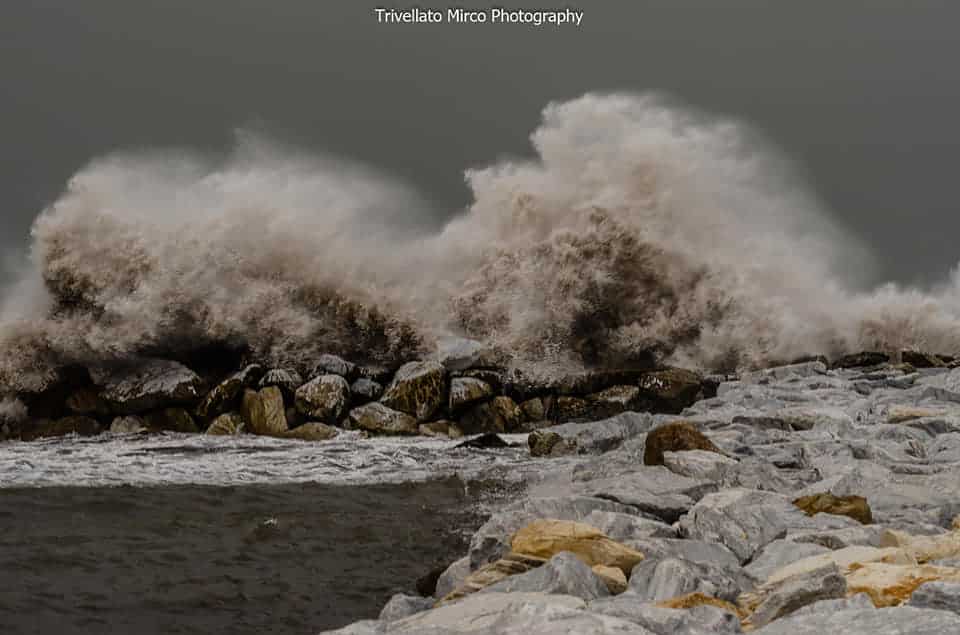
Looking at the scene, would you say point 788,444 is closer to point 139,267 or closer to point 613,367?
point 613,367

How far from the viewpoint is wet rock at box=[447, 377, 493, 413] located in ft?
36.7

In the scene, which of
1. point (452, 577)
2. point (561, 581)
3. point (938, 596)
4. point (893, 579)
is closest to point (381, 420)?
point (452, 577)

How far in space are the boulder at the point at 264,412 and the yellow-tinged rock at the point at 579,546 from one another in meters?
7.15

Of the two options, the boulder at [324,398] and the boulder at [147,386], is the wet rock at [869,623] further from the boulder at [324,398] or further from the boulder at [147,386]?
the boulder at [147,386]

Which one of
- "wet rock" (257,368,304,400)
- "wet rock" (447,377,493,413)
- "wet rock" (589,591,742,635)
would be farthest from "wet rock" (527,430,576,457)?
"wet rock" (589,591,742,635)

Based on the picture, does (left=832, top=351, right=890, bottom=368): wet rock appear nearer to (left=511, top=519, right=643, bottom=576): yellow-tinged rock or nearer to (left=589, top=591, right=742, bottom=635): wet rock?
(left=511, top=519, right=643, bottom=576): yellow-tinged rock

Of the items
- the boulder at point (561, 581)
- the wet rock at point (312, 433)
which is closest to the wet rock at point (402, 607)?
the boulder at point (561, 581)

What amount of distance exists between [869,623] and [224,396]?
964 cm

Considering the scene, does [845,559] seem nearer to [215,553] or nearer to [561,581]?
[561,581]

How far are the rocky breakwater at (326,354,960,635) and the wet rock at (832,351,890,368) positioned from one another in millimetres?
8881

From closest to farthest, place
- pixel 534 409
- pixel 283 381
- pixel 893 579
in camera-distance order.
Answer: pixel 893 579 < pixel 283 381 < pixel 534 409

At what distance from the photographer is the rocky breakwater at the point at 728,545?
2580 millimetres

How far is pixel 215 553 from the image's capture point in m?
4.76

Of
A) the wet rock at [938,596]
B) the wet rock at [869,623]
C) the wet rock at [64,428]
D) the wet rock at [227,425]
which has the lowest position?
the wet rock at [869,623]
